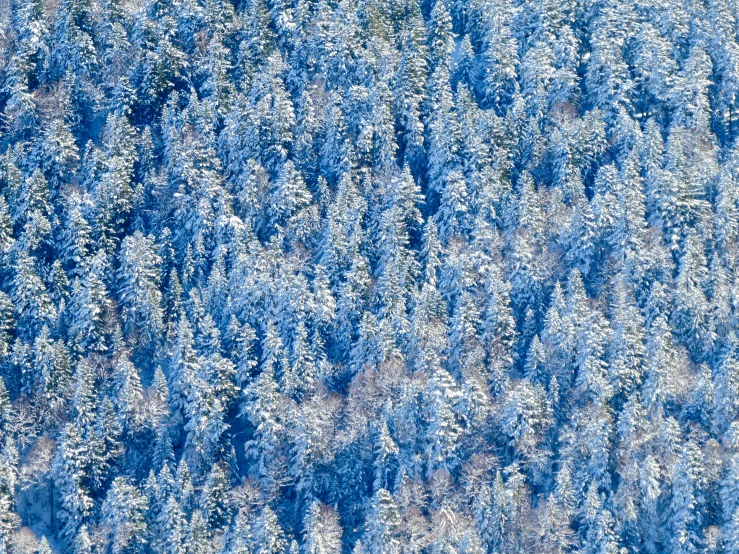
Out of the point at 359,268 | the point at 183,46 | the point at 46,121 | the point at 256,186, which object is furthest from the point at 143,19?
the point at 359,268

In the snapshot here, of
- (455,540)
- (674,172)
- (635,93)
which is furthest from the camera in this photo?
(635,93)

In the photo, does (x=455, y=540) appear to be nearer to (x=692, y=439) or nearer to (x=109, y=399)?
(x=692, y=439)

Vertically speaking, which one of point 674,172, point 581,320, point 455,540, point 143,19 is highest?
point 143,19

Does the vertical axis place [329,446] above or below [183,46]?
below

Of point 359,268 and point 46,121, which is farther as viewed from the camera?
point 46,121

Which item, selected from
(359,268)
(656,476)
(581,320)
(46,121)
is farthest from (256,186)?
(656,476)

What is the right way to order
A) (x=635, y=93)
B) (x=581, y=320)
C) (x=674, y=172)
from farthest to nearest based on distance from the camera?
(x=635, y=93), (x=674, y=172), (x=581, y=320)
